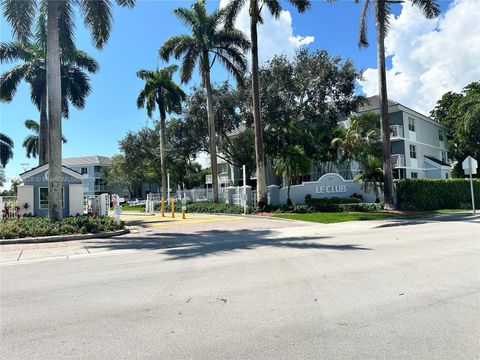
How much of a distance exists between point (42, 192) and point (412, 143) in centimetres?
3375

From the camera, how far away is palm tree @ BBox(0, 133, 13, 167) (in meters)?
56.5

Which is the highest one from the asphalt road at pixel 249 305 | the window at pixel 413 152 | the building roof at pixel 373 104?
the building roof at pixel 373 104

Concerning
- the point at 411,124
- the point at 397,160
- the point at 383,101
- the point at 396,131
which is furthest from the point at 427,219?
the point at 411,124

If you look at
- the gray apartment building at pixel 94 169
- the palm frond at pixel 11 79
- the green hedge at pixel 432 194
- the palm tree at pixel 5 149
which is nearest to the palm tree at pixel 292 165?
the green hedge at pixel 432 194

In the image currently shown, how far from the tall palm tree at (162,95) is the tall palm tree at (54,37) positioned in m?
16.8

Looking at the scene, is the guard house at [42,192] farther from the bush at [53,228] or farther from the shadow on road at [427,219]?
the shadow on road at [427,219]

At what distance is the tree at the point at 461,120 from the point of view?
4228 cm

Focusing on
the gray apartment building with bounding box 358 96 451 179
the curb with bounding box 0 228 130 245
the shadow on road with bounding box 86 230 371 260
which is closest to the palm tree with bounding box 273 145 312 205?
the shadow on road with bounding box 86 230 371 260

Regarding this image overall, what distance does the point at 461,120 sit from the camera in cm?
4388

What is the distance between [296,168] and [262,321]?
22530 millimetres

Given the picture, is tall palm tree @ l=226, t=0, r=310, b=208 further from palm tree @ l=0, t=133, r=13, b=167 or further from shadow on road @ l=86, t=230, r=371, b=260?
palm tree @ l=0, t=133, r=13, b=167

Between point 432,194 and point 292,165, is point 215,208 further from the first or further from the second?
point 432,194

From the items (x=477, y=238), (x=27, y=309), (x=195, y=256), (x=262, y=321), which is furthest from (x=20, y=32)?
(x=477, y=238)

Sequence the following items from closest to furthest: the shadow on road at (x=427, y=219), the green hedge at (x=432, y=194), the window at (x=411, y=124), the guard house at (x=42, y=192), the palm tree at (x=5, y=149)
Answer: the shadow on road at (x=427, y=219)
the guard house at (x=42, y=192)
the green hedge at (x=432, y=194)
the window at (x=411, y=124)
the palm tree at (x=5, y=149)
